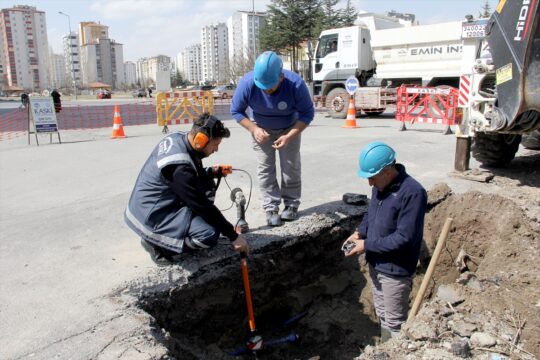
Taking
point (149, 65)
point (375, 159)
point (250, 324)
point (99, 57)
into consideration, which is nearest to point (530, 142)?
point (375, 159)

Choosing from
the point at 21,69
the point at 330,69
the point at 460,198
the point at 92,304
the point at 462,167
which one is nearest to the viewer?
the point at 92,304

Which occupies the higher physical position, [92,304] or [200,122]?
[200,122]

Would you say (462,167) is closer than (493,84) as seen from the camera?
No

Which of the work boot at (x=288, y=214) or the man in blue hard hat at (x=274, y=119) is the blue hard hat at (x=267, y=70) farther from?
the work boot at (x=288, y=214)

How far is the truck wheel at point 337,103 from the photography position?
Answer: 16.8 meters

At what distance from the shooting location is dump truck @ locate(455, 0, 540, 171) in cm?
481

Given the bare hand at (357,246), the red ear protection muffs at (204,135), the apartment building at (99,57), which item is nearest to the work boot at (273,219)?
the bare hand at (357,246)

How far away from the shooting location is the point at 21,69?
311 feet

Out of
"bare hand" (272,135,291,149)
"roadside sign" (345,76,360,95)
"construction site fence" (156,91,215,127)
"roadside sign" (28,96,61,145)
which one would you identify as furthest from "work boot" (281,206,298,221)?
"roadside sign" (345,76,360,95)

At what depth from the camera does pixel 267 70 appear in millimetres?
3863

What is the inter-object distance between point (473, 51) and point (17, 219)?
6.69 meters

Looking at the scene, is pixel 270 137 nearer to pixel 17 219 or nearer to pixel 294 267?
pixel 294 267

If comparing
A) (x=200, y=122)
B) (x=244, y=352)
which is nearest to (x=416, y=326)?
(x=244, y=352)

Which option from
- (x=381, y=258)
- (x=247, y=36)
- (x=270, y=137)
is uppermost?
(x=247, y=36)
